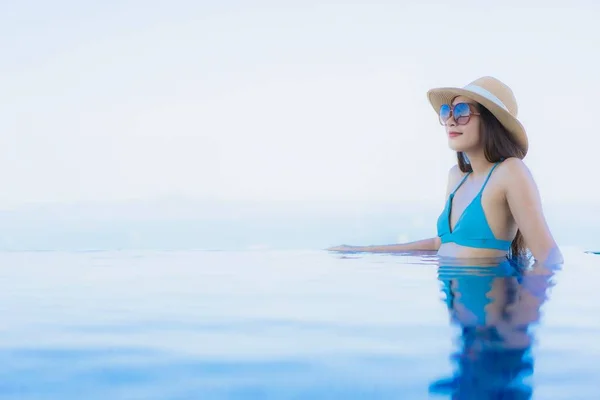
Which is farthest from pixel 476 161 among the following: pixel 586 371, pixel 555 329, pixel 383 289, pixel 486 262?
pixel 586 371

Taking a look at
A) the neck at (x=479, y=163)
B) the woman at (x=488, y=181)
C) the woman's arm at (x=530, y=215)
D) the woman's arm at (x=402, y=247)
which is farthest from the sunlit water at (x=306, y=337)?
the woman's arm at (x=402, y=247)

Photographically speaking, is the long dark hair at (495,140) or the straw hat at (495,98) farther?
the long dark hair at (495,140)

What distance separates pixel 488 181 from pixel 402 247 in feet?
4.54

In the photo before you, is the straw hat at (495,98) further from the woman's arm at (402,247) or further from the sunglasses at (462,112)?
the woman's arm at (402,247)

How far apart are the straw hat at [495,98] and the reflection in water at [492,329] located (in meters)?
1.05

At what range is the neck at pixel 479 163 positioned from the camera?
427cm

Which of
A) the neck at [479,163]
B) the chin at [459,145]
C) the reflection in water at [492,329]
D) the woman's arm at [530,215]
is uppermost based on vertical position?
the chin at [459,145]

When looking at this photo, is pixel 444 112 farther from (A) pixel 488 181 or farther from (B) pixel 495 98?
(A) pixel 488 181

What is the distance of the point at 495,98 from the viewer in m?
4.12

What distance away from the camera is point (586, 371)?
1431 millimetres

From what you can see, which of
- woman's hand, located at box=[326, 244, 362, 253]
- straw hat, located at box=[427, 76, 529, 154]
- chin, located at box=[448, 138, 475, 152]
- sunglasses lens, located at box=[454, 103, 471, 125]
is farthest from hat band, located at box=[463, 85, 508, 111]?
woman's hand, located at box=[326, 244, 362, 253]

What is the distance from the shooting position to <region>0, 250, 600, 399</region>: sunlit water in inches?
51.4

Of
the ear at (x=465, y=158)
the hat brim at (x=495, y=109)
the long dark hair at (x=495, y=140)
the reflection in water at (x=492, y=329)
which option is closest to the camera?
the reflection in water at (x=492, y=329)

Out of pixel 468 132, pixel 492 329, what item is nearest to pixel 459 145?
pixel 468 132
